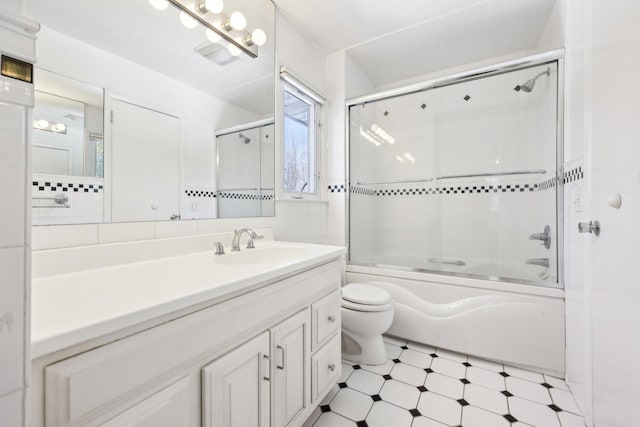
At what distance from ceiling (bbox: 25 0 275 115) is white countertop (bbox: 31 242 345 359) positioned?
0.83 metres

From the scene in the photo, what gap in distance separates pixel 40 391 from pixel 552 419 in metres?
1.86

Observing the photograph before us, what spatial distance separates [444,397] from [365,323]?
52 centimetres

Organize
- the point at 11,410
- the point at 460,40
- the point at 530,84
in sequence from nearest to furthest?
the point at 11,410 < the point at 530,84 < the point at 460,40

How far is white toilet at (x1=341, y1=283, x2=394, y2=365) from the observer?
64.3 inches

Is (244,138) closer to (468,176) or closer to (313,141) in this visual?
(313,141)

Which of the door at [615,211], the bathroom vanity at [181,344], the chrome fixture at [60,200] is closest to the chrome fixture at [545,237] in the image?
the door at [615,211]

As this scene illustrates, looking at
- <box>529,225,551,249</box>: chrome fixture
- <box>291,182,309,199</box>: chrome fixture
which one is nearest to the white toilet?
<box>291,182,309,199</box>: chrome fixture

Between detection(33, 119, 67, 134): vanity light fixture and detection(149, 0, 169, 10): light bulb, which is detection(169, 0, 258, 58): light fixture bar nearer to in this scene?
detection(149, 0, 169, 10): light bulb

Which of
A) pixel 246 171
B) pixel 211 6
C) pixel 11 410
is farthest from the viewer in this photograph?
pixel 246 171

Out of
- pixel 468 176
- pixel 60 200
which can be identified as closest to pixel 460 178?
pixel 468 176

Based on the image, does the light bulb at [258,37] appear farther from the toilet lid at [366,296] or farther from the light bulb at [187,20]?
the toilet lid at [366,296]

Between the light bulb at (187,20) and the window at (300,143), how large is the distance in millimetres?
727

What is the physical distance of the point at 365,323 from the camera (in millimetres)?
1646

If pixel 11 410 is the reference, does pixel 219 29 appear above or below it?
above
